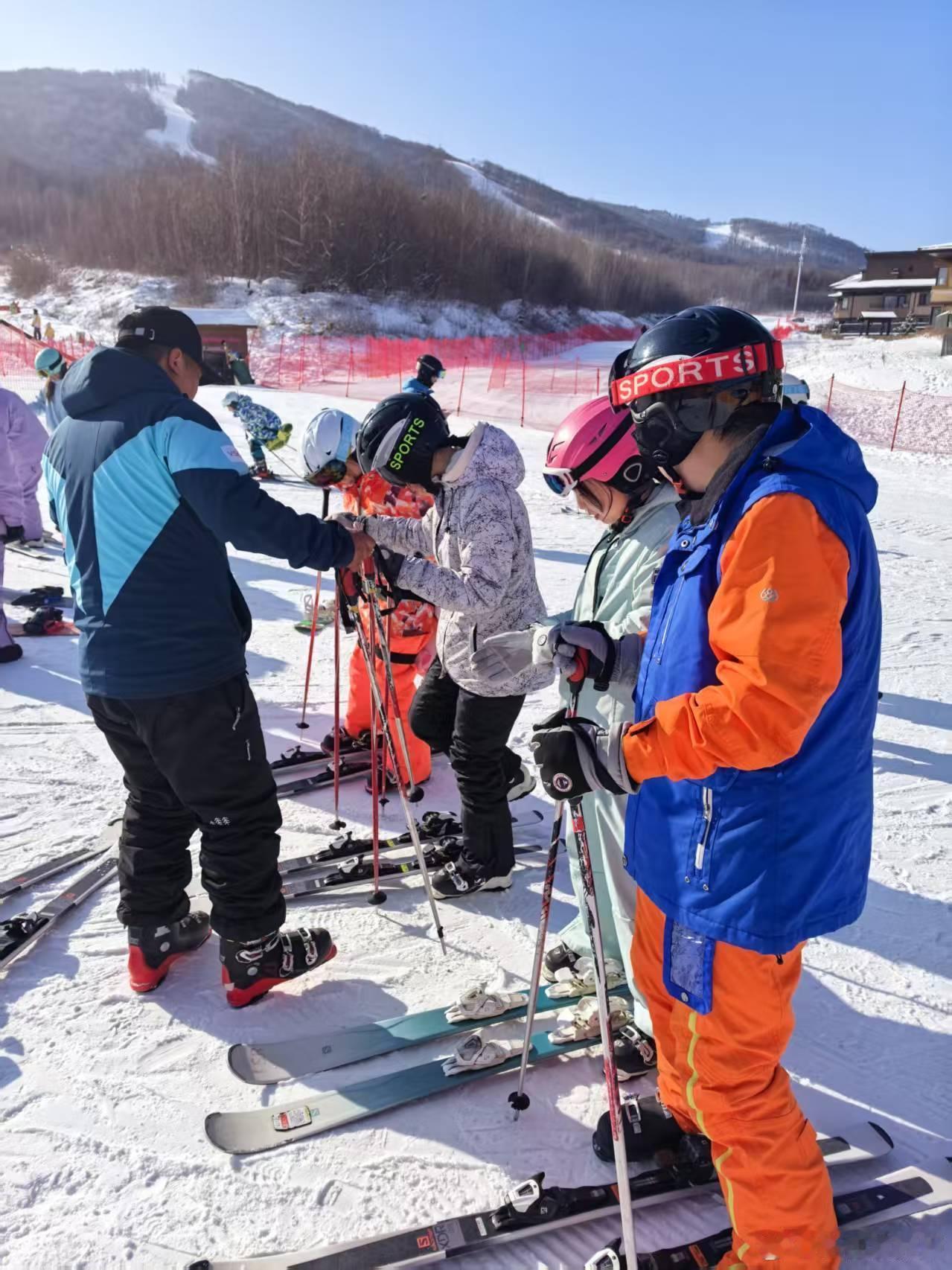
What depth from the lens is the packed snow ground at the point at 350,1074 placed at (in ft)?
6.72

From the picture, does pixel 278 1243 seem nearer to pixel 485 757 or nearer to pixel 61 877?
pixel 485 757

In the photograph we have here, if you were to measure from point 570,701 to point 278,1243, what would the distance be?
→ 5.09ft

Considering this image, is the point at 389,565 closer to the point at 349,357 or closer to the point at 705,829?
the point at 705,829

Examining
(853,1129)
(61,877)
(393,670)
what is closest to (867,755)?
(853,1129)

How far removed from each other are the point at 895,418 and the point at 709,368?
741 inches

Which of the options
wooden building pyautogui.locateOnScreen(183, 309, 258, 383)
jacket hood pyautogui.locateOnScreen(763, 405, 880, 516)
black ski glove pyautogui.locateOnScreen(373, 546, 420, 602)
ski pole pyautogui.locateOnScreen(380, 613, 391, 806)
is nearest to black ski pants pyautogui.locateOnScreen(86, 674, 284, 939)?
black ski glove pyautogui.locateOnScreen(373, 546, 420, 602)

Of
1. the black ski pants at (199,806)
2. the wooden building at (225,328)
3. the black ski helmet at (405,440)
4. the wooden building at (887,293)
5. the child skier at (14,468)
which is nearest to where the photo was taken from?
the black ski pants at (199,806)

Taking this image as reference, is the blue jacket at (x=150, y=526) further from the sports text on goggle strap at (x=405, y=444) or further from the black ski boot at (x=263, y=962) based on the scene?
the black ski boot at (x=263, y=962)

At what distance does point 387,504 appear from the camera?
4121 millimetres

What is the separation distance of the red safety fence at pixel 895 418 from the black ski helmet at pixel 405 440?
15217mm

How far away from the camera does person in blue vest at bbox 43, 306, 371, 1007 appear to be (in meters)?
2.34

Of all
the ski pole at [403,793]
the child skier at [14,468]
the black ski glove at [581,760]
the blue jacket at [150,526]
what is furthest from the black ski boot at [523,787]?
the child skier at [14,468]

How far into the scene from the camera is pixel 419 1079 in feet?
8.04

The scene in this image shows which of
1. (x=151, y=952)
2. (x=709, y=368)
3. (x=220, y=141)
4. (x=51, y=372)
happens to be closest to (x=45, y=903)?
(x=151, y=952)
